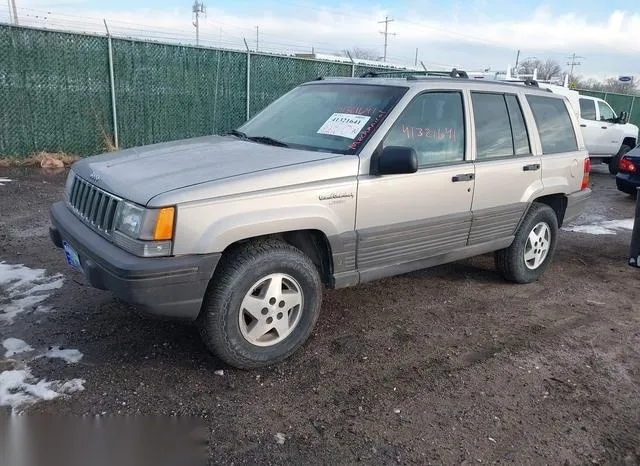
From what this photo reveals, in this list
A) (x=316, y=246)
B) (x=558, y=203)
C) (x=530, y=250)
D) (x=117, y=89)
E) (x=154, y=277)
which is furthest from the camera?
(x=117, y=89)

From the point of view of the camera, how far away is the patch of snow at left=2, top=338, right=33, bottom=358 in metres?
3.43

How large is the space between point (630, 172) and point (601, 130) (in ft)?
14.6

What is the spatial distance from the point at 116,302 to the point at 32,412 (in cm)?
144

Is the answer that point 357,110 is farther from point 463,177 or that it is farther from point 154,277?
point 154,277

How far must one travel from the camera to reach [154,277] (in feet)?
9.42

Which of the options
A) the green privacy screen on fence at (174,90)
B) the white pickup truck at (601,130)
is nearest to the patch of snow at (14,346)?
the green privacy screen on fence at (174,90)

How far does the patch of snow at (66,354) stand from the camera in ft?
11.1

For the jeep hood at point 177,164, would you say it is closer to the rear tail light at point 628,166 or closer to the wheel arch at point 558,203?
the wheel arch at point 558,203

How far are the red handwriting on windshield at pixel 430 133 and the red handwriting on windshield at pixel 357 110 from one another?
259 mm

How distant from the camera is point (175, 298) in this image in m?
2.97

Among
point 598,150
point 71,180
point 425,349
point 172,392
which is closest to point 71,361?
point 172,392

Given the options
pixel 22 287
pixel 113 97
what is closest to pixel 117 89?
pixel 113 97

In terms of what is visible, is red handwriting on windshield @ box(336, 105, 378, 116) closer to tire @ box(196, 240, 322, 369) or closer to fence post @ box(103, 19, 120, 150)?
tire @ box(196, 240, 322, 369)

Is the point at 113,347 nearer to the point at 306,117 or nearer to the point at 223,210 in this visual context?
the point at 223,210
